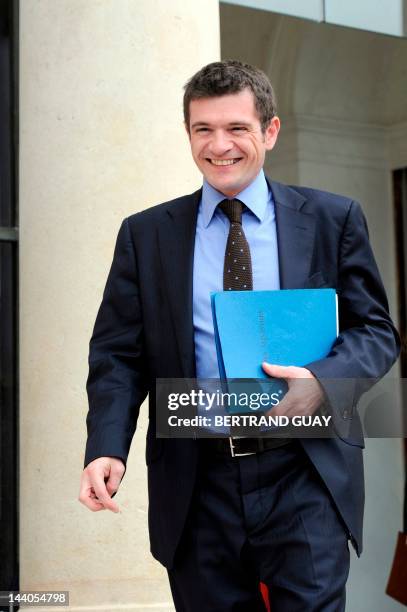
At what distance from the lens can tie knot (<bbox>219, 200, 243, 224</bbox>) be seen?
2893mm

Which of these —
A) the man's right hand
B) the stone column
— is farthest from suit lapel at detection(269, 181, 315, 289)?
the stone column

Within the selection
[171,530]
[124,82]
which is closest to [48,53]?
[124,82]

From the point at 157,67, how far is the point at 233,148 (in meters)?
1.86

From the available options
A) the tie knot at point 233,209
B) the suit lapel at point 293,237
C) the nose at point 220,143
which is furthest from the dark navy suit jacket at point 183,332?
the nose at point 220,143

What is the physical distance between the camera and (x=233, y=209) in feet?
9.52

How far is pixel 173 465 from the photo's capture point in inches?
113

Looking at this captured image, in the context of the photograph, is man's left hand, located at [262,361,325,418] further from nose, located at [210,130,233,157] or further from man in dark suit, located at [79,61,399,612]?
nose, located at [210,130,233,157]

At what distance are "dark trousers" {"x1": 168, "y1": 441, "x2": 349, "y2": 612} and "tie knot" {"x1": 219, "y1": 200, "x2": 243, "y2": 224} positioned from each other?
61cm

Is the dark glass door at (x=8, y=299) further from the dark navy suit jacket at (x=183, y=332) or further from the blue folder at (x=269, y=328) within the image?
the blue folder at (x=269, y=328)

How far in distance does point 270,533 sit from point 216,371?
0.43m

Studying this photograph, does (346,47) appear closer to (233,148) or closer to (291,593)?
(233,148)

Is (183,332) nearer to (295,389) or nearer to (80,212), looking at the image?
(295,389)

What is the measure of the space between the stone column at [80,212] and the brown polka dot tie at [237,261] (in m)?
1.70

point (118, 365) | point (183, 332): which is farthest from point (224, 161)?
point (118, 365)
